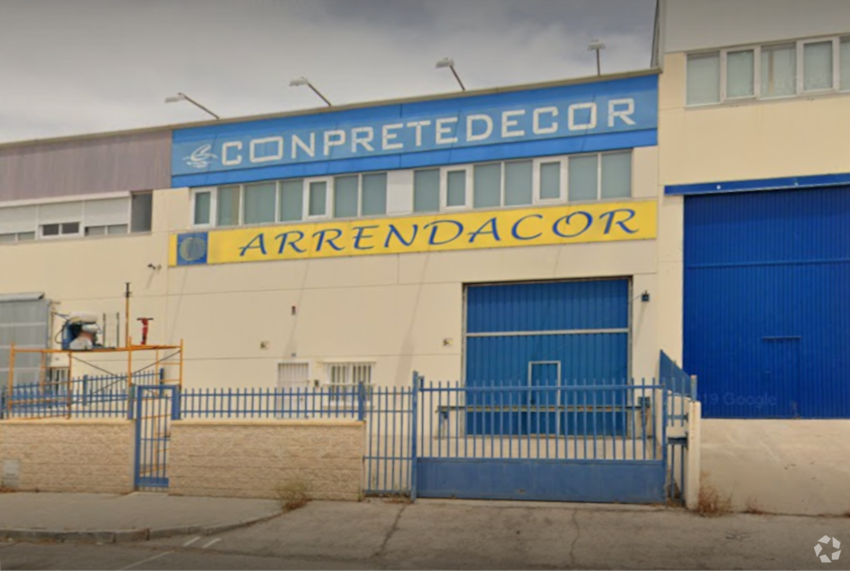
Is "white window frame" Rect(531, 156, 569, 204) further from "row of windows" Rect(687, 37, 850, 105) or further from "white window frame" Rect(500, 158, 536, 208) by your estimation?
"row of windows" Rect(687, 37, 850, 105)

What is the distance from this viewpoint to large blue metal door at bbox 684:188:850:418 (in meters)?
16.3

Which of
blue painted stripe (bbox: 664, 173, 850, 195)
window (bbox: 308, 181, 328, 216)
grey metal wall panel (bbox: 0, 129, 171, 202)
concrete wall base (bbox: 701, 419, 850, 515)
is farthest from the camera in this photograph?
grey metal wall panel (bbox: 0, 129, 171, 202)

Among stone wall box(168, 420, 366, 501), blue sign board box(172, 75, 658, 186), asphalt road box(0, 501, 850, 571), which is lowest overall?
asphalt road box(0, 501, 850, 571)

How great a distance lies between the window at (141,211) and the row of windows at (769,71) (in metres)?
13.4

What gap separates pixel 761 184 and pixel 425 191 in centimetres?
710

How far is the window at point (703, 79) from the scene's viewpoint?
17.2 meters

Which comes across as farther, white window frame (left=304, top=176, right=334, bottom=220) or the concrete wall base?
white window frame (left=304, top=176, right=334, bottom=220)

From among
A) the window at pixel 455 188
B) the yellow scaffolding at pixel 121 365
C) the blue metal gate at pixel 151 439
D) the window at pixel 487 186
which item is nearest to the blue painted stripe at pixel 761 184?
the window at pixel 487 186

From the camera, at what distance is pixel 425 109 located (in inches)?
756

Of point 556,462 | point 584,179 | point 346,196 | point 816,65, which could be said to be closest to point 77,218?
point 346,196

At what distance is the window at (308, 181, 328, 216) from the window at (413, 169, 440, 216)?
226cm

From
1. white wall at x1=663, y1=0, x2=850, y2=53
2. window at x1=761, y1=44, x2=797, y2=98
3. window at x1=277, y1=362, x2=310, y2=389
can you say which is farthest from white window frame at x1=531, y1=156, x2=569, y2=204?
window at x1=277, y1=362, x2=310, y2=389

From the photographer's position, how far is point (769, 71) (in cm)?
1692

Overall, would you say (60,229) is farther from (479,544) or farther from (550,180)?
(479,544)
